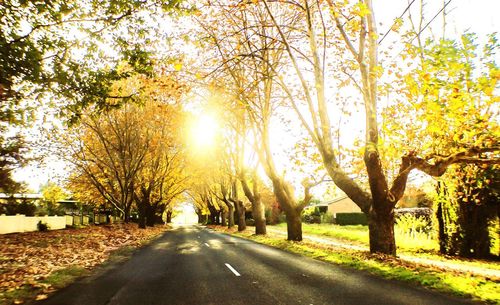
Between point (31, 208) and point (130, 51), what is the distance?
959 inches

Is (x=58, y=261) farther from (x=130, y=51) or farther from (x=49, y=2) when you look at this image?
(x=49, y=2)

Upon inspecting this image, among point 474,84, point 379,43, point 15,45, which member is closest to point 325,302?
point 474,84

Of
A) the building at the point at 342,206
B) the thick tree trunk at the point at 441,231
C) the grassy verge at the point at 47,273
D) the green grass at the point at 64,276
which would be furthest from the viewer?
the building at the point at 342,206

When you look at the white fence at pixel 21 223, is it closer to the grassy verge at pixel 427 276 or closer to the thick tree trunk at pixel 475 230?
the grassy verge at pixel 427 276

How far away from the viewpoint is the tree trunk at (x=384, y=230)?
12586 millimetres

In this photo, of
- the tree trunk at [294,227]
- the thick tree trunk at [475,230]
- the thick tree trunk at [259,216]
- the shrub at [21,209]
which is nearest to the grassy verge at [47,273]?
the tree trunk at [294,227]

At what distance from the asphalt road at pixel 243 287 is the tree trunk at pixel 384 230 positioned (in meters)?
2.56

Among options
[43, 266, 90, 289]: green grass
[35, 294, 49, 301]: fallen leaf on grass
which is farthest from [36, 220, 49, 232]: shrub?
[35, 294, 49, 301]: fallen leaf on grass

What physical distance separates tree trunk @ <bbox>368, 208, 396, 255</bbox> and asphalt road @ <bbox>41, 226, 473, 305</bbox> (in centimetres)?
256

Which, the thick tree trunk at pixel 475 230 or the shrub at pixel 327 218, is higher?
the thick tree trunk at pixel 475 230

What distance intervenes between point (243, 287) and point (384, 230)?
6679 mm

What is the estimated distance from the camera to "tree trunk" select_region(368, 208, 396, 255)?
41.3 feet

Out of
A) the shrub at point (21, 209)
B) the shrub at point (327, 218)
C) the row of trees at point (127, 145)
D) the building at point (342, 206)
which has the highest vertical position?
the row of trees at point (127, 145)

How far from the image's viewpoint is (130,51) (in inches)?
458
